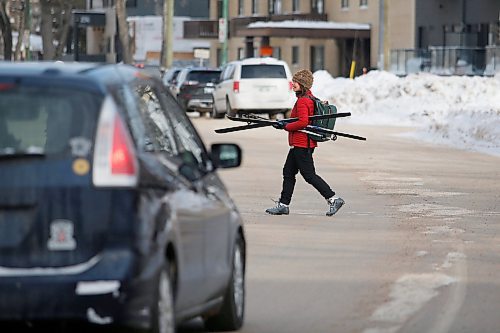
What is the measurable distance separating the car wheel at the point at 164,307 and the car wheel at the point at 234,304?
171 centimetres

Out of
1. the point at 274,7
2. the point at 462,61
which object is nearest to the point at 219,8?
the point at 274,7

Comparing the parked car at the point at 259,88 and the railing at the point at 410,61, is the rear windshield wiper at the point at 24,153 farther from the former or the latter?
the railing at the point at 410,61

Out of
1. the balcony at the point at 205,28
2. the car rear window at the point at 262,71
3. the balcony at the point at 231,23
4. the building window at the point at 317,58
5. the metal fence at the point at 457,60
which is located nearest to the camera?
the car rear window at the point at 262,71

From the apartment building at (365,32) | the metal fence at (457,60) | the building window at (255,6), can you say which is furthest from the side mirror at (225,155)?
the building window at (255,6)

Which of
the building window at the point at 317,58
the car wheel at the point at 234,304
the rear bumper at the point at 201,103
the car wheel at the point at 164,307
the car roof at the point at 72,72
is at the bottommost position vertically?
the rear bumper at the point at 201,103

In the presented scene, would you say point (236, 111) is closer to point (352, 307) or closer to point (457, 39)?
point (457, 39)

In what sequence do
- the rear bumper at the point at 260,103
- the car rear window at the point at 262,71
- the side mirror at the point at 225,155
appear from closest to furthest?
the side mirror at the point at 225,155 → the rear bumper at the point at 260,103 → the car rear window at the point at 262,71

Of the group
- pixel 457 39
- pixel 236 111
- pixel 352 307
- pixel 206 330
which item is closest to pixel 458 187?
pixel 352 307

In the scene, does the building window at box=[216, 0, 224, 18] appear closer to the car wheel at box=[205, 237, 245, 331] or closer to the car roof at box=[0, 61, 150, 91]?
the car wheel at box=[205, 237, 245, 331]

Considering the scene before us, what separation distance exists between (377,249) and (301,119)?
2951 millimetres

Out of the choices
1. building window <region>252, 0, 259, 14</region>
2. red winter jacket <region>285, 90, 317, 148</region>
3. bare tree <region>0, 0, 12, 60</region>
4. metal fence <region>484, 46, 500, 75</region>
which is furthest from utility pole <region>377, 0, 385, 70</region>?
red winter jacket <region>285, 90, 317, 148</region>

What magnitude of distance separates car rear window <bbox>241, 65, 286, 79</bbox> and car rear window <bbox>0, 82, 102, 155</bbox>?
3707 cm

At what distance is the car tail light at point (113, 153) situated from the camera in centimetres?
703

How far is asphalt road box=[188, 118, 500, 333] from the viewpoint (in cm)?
1029
